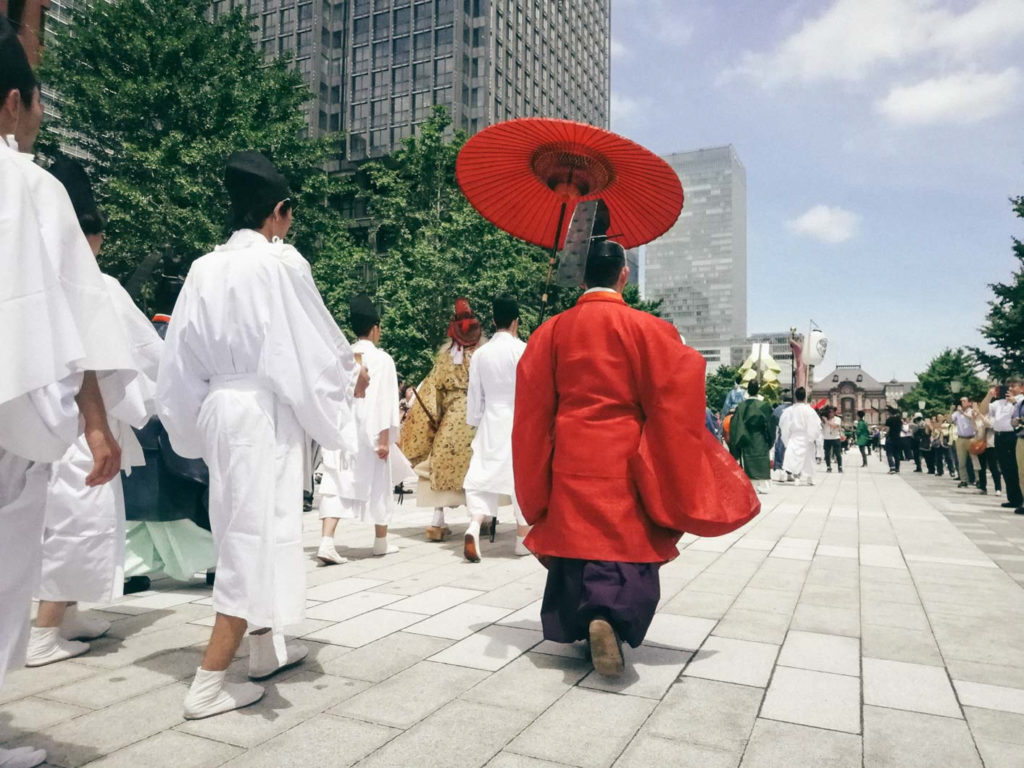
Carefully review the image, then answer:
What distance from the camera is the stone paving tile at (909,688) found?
271 centimetres

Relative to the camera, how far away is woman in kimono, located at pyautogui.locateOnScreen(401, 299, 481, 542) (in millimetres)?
6523

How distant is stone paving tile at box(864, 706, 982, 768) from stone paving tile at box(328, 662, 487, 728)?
56.1 inches

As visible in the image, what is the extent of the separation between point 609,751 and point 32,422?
1.88m

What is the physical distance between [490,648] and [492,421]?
278cm

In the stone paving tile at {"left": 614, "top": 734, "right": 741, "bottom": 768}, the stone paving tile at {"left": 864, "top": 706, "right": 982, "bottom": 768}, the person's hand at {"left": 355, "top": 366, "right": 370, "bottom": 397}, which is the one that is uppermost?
the person's hand at {"left": 355, "top": 366, "right": 370, "bottom": 397}

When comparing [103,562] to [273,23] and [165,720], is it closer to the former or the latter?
[165,720]

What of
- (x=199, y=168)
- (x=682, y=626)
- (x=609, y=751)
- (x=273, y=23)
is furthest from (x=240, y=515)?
(x=273, y=23)

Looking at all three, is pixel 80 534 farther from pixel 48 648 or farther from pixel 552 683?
pixel 552 683

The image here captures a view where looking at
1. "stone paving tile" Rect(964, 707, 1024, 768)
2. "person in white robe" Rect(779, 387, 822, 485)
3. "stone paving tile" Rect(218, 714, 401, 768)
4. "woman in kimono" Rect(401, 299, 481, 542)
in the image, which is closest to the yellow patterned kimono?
"woman in kimono" Rect(401, 299, 481, 542)

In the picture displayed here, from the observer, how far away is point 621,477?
10.2 feet

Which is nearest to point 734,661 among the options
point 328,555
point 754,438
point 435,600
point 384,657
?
point 384,657

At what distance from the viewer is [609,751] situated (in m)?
2.25

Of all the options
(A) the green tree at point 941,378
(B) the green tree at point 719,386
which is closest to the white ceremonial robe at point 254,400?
(A) the green tree at point 941,378

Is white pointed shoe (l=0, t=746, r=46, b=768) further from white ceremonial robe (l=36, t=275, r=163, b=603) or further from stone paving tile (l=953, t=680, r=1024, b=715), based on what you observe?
stone paving tile (l=953, t=680, r=1024, b=715)
